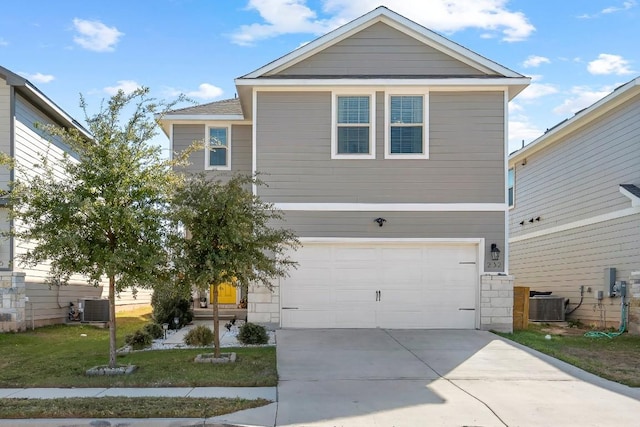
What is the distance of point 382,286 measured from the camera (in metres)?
14.3

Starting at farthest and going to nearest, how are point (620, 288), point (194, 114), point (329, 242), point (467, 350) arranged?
point (194, 114) → point (620, 288) → point (329, 242) → point (467, 350)

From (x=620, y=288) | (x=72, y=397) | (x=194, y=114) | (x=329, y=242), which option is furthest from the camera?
(x=194, y=114)

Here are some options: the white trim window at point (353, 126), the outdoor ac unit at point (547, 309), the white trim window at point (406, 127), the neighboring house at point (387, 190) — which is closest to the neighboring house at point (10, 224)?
the neighboring house at point (387, 190)

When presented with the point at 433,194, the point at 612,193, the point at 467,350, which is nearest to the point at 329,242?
the point at 433,194

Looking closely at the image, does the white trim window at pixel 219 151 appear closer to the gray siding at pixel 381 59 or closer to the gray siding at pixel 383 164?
the gray siding at pixel 383 164

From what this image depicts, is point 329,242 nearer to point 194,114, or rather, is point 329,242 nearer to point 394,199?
point 394,199

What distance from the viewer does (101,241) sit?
943 centimetres

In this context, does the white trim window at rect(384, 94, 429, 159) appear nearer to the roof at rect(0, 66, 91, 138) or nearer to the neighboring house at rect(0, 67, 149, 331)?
the roof at rect(0, 66, 91, 138)

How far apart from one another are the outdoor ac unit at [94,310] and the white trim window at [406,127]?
876 cm

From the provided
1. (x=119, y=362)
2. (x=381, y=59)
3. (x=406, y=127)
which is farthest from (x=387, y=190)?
(x=119, y=362)

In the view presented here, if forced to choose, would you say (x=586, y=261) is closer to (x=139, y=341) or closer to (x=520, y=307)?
(x=520, y=307)

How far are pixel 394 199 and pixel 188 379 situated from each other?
703 cm

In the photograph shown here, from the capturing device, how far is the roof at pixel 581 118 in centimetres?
1481

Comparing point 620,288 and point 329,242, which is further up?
point 329,242
